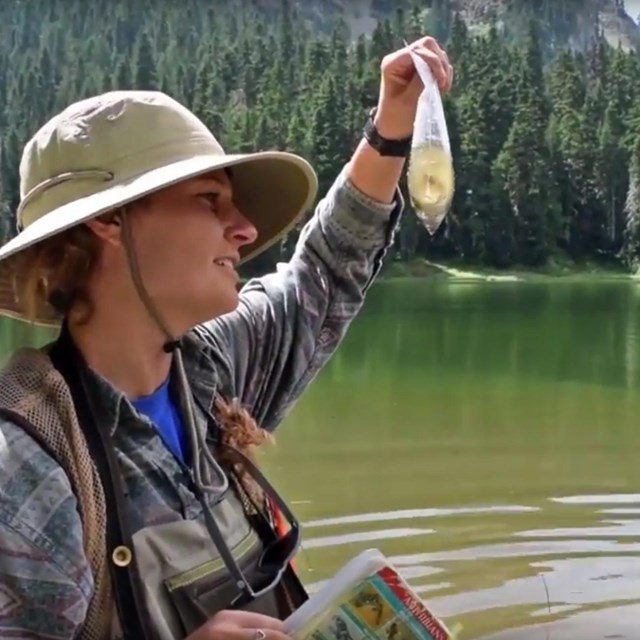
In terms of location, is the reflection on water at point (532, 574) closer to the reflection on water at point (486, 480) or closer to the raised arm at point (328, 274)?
the reflection on water at point (486, 480)

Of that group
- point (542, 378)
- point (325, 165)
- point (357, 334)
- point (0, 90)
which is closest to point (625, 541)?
point (542, 378)

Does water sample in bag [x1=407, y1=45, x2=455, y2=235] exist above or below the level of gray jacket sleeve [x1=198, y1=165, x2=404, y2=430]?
above

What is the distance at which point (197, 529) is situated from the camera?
79.6 inches

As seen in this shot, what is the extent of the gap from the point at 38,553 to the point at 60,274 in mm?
558

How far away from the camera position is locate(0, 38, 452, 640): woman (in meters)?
1.83

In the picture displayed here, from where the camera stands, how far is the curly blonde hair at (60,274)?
2146mm

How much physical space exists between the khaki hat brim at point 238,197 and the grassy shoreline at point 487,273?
189ft

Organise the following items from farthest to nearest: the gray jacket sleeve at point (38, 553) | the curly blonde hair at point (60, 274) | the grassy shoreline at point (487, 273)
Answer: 1. the grassy shoreline at point (487, 273)
2. the curly blonde hair at point (60, 274)
3. the gray jacket sleeve at point (38, 553)

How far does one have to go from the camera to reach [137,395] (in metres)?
2.13

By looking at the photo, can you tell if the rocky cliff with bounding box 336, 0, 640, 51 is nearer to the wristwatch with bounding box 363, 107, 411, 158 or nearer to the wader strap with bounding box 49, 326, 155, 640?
the wristwatch with bounding box 363, 107, 411, 158

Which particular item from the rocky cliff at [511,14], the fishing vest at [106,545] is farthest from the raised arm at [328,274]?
the rocky cliff at [511,14]

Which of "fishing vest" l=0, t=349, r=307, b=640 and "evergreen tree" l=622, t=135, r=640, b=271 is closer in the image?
"fishing vest" l=0, t=349, r=307, b=640

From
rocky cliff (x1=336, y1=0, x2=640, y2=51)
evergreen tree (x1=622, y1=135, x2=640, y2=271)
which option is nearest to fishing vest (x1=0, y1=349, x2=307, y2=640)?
evergreen tree (x1=622, y1=135, x2=640, y2=271)

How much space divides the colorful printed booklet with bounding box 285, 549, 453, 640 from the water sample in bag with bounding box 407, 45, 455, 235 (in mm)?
904
